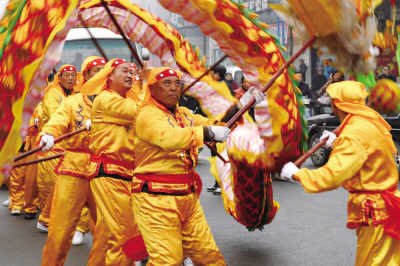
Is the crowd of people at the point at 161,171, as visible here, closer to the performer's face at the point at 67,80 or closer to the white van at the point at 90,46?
the performer's face at the point at 67,80

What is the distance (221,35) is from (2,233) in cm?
358

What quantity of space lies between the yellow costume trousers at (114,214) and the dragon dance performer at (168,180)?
46 centimetres

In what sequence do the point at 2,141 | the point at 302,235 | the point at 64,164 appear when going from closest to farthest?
the point at 2,141, the point at 64,164, the point at 302,235

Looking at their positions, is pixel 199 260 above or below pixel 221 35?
below

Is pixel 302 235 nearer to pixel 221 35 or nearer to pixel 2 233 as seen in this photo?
pixel 221 35

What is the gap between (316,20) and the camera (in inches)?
153

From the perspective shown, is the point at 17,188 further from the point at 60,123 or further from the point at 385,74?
the point at 385,74

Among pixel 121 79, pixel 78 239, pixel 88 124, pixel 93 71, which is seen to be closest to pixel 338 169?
pixel 121 79

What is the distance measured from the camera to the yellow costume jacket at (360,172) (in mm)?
3518

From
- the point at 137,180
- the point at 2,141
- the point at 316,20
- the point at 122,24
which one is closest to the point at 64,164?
the point at 137,180

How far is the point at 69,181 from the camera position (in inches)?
193

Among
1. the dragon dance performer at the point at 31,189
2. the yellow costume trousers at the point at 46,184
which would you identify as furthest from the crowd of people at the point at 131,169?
the dragon dance performer at the point at 31,189

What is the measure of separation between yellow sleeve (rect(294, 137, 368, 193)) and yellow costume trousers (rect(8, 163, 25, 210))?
A: 495 cm

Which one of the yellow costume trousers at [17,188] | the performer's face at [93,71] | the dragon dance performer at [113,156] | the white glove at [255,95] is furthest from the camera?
the yellow costume trousers at [17,188]
